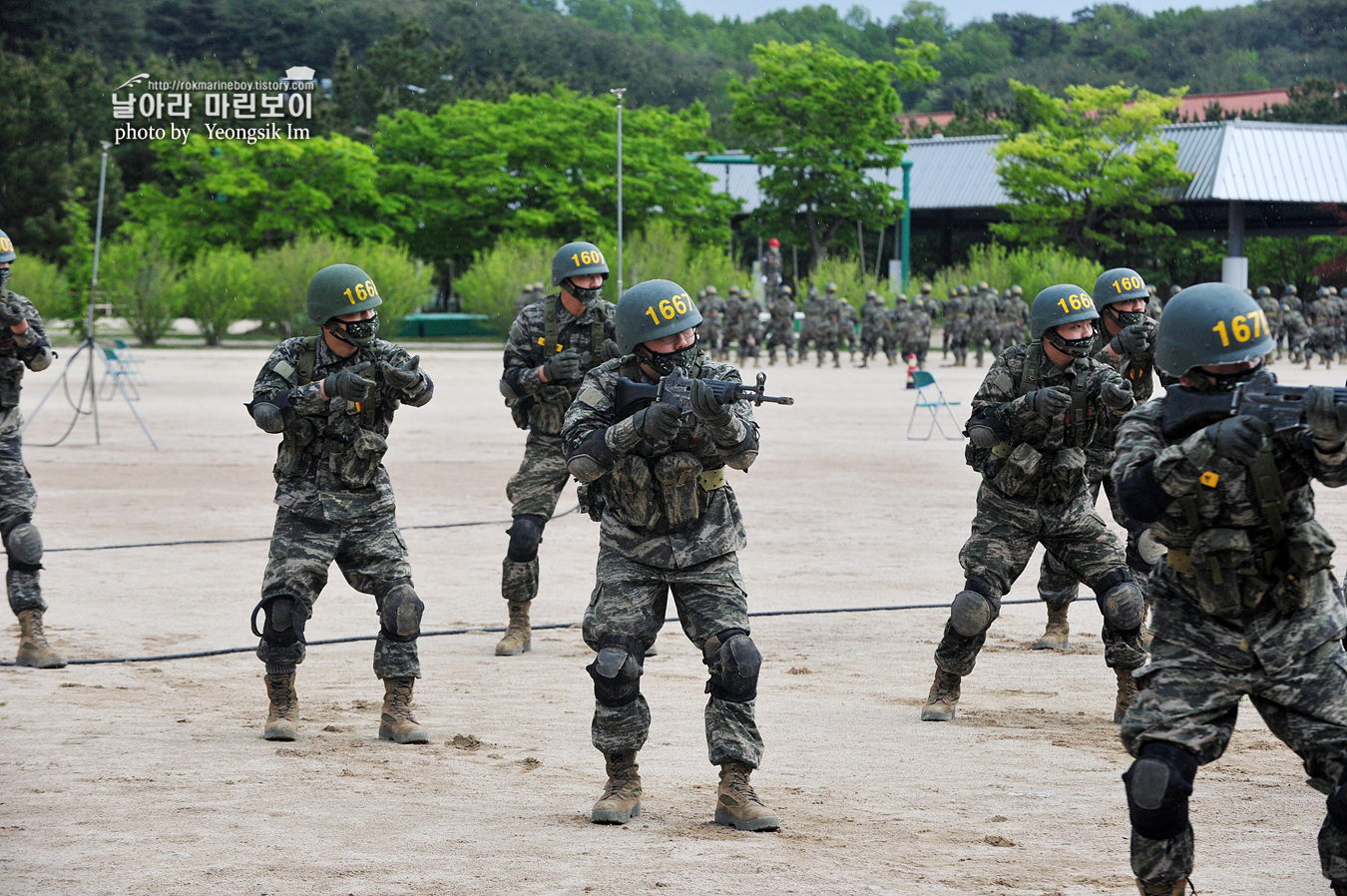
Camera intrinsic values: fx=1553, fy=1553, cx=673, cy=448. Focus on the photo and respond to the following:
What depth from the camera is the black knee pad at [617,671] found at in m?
5.41

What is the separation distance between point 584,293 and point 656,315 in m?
3.09

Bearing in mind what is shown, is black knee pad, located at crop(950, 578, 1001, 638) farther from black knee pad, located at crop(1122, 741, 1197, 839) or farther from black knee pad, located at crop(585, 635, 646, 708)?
black knee pad, located at crop(1122, 741, 1197, 839)

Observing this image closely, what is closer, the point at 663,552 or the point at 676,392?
the point at 676,392

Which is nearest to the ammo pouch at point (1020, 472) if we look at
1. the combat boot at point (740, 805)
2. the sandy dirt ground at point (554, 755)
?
the sandy dirt ground at point (554, 755)

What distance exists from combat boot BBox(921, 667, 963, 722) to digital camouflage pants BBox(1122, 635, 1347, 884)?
269cm

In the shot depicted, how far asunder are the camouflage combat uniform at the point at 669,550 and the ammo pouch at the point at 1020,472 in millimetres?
1750

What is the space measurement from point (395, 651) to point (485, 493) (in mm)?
8346

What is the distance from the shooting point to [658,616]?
5.62 metres

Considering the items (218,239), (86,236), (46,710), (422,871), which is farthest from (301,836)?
(218,239)

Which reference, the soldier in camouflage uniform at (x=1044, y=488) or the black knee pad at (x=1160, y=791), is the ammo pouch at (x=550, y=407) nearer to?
the soldier in camouflage uniform at (x=1044, y=488)

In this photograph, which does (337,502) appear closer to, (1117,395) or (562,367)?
(562,367)

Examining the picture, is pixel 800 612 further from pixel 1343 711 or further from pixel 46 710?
pixel 1343 711

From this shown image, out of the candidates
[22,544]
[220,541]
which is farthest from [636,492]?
[220,541]

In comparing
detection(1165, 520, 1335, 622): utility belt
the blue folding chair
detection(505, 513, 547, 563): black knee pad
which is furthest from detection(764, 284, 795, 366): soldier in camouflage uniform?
detection(1165, 520, 1335, 622): utility belt
